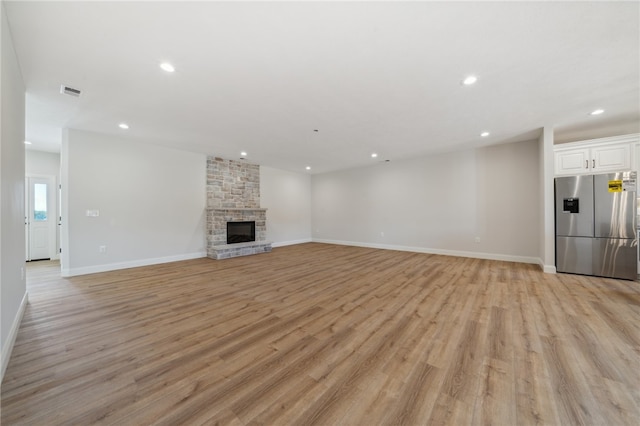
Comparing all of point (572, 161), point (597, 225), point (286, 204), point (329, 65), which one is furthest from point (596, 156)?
point (286, 204)

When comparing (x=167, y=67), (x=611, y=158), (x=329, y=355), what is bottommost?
(x=329, y=355)

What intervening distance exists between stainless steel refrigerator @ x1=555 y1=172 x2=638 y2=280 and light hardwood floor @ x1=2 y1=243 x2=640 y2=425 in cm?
58

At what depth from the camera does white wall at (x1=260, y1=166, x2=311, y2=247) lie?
782 centimetres

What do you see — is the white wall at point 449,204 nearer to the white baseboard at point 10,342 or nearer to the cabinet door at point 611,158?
the cabinet door at point 611,158

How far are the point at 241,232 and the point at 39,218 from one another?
491cm

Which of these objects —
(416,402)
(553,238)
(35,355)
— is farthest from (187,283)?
(553,238)

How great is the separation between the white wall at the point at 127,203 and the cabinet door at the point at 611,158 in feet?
26.8

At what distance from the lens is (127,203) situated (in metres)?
4.92

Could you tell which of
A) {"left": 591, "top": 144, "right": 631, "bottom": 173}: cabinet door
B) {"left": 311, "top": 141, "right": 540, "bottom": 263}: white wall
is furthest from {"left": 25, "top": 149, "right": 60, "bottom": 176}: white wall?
{"left": 591, "top": 144, "right": 631, "bottom": 173}: cabinet door

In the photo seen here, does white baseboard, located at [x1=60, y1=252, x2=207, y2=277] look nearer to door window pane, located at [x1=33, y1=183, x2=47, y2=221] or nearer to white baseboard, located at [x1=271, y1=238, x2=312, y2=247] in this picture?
white baseboard, located at [x1=271, y1=238, x2=312, y2=247]

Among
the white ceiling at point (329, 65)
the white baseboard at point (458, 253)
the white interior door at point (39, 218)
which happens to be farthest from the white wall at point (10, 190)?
the white baseboard at point (458, 253)

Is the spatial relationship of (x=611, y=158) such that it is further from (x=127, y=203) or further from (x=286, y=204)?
(x=127, y=203)

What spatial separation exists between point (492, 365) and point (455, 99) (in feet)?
9.93

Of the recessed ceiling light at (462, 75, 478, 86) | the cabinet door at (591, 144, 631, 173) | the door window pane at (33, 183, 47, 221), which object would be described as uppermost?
the recessed ceiling light at (462, 75, 478, 86)
